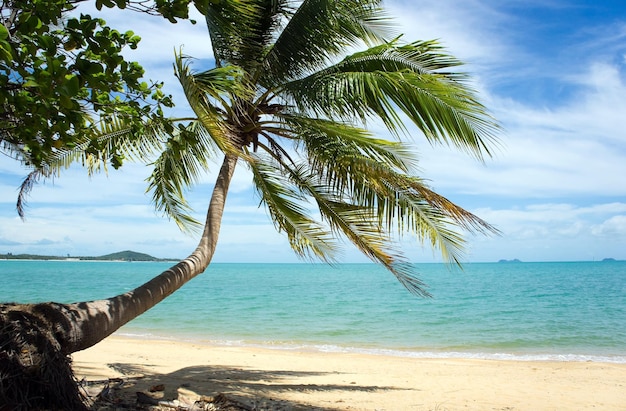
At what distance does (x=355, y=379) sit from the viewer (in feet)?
32.4

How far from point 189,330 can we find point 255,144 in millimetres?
13967

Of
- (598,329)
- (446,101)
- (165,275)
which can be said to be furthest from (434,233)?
(598,329)

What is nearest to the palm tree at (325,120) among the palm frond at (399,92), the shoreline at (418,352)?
the palm frond at (399,92)

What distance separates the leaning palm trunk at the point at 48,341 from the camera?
12.5ft

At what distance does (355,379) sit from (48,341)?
6754 millimetres

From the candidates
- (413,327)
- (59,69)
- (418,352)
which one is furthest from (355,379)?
(413,327)

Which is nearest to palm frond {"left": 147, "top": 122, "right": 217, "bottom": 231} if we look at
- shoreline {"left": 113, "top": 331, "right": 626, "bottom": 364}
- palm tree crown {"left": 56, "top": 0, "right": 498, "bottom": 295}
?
palm tree crown {"left": 56, "top": 0, "right": 498, "bottom": 295}

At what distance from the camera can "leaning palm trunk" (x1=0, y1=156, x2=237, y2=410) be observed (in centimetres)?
382

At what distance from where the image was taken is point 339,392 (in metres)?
8.19

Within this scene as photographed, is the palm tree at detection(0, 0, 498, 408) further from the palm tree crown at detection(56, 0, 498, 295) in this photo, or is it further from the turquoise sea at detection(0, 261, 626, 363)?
the turquoise sea at detection(0, 261, 626, 363)

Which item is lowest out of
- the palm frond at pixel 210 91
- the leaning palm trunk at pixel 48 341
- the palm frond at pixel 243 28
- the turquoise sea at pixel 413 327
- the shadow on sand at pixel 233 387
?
the turquoise sea at pixel 413 327

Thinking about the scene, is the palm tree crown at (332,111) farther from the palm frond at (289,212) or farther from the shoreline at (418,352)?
the shoreline at (418,352)

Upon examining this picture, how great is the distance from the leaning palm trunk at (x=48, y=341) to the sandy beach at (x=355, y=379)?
1.57 metres

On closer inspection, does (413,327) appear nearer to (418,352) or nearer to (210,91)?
(418,352)
